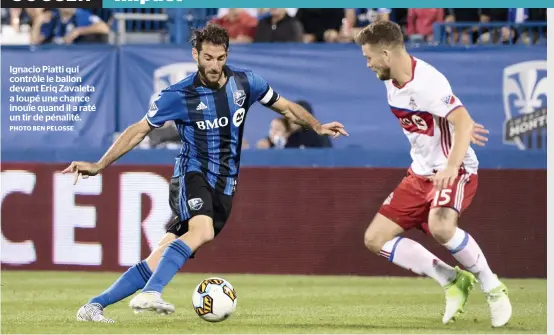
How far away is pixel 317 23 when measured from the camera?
14773 mm

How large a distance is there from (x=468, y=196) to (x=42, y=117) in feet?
23.5

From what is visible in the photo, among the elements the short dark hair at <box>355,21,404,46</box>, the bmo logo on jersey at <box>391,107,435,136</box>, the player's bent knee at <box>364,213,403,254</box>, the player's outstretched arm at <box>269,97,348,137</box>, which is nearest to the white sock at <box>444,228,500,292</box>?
the player's bent knee at <box>364,213,403,254</box>

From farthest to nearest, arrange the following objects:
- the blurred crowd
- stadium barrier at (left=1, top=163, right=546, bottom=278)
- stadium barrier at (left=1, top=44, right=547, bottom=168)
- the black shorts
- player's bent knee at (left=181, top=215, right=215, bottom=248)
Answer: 1. the blurred crowd
2. stadium barrier at (left=1, top=44, right=547, bottom=168)
3. stadium barrier at (left=1, top=163, right=546, bottom=278)
4. the black shorts
5. player's bent knee at (left=181, top=215, right=215, bottom=248)

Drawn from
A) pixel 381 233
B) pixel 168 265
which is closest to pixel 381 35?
pixel 381 233

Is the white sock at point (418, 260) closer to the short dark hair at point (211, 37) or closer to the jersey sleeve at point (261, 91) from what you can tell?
the jersey sleeve at point (261, 91)

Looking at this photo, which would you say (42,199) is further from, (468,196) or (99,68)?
(468,196)

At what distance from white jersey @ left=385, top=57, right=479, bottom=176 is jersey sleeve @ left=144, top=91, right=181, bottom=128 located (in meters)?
1.46

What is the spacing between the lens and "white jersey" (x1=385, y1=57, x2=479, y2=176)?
7.94m

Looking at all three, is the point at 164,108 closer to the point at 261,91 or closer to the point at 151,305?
the point at 261,91

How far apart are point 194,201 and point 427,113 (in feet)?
5.51

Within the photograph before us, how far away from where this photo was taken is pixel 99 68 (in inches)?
559

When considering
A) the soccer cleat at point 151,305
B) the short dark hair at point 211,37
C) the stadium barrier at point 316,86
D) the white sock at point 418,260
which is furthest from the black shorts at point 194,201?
the stadium barrier at point 316,86

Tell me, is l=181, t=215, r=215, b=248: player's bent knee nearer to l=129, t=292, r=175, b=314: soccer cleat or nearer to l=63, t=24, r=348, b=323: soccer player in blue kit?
l=63, t=24, r=348, b=323: soccer player in blue kit

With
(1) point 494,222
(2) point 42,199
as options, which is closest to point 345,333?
(1) point 494,222
